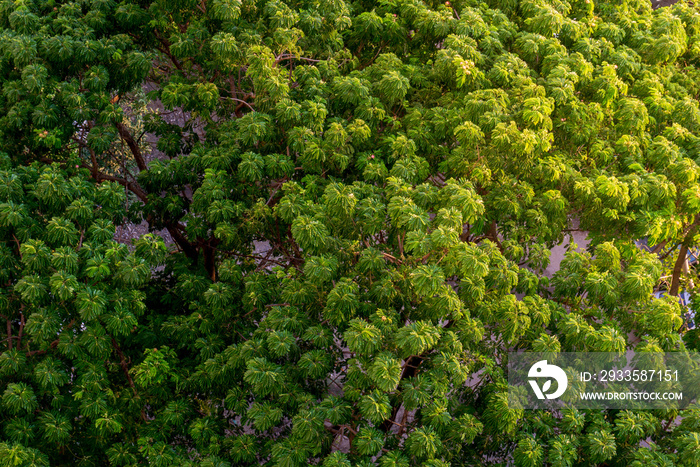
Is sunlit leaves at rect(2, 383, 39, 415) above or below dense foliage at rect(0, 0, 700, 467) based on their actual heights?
below

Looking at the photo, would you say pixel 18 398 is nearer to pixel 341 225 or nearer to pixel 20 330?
pixel 20 330

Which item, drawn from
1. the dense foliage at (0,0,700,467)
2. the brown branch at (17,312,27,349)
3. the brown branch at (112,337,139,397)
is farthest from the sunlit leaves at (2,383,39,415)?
the brown branch at (112,337,139,397)

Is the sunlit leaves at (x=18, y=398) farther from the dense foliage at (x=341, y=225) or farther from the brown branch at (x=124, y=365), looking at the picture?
the brown branch at (x=124, y=365)

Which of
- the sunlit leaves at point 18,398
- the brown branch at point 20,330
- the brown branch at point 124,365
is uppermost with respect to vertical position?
the sunlit leaves at point 18,398

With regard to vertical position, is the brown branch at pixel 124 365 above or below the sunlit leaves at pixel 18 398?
below

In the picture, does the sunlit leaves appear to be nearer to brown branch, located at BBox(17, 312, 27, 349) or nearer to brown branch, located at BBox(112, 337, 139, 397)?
brown branch, located at BBox(17, 312, 27, 349)

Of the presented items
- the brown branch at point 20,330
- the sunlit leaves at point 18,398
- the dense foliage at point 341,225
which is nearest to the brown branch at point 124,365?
the dense foliage at point 341,225

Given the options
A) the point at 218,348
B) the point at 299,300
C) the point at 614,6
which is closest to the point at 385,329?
the point at 299,300

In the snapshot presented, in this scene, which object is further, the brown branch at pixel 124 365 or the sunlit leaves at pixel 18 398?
the brown branch at pixel 124 365
